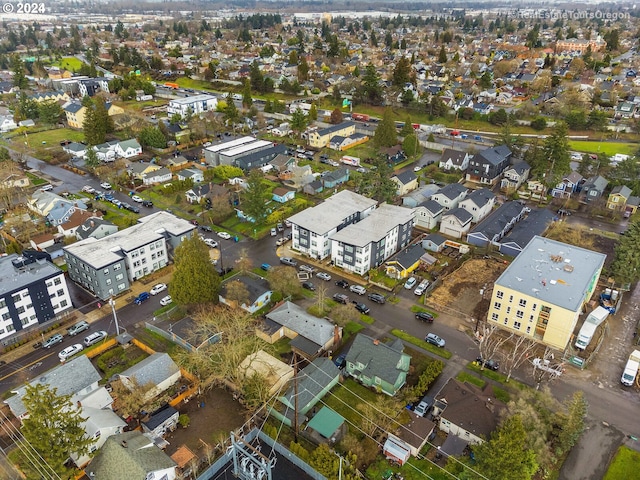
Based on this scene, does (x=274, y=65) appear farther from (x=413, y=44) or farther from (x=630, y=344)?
(x=630, y=344)

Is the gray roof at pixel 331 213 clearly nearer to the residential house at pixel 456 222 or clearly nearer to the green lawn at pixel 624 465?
the residential house at pixel 456 222

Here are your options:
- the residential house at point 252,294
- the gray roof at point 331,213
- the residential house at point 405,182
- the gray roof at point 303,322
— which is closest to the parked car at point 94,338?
the residential house at point 252,294

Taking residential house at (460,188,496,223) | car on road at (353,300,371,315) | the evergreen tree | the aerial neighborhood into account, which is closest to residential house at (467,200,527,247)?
the aerial neighborhood

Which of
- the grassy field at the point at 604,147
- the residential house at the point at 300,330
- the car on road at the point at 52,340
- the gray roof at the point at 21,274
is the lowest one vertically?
the car on road at the point at 52,340

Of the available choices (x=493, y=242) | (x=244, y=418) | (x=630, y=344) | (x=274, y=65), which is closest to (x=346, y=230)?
(x=493, y=242)

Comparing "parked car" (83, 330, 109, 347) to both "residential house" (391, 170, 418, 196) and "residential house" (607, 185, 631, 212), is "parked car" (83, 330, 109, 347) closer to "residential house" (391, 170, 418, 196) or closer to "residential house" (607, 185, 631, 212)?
"residential house" (391, 170, 418, 196)
